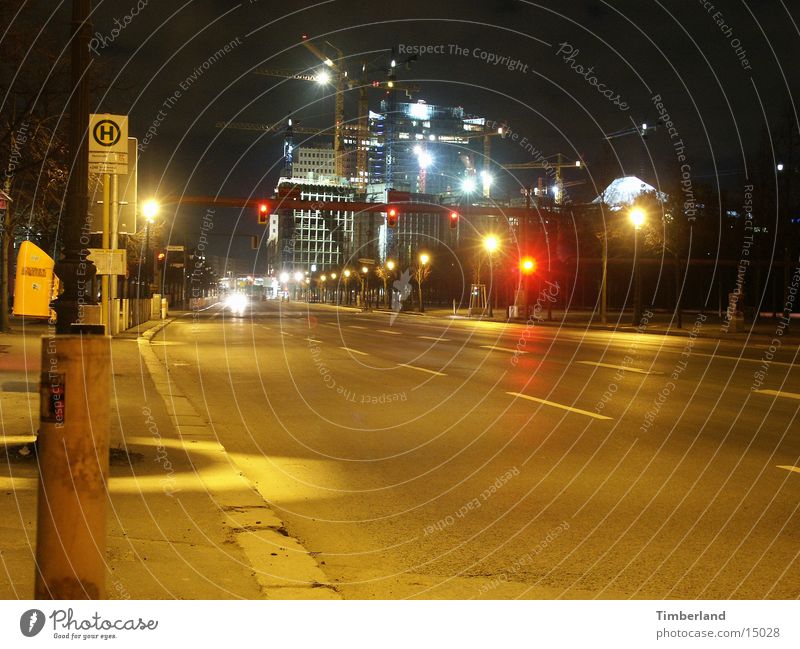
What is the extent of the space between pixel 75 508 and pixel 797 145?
149ft

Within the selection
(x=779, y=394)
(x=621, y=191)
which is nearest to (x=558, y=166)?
(x=621, y=191)

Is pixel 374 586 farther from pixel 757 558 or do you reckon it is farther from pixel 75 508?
pixel 757 558

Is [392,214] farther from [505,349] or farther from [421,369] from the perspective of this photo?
[421,369]

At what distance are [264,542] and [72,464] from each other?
2.67m

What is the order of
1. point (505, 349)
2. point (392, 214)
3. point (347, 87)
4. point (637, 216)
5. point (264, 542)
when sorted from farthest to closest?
point (347, 87)
point (392, 214)
point (637, 216)
point (505, 349)
point (264, 542)

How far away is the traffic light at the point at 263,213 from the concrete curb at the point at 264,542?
36.6 m

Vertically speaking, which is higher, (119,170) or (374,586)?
(119,170)

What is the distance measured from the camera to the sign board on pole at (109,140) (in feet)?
32.3

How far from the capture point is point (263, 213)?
47.1 meters

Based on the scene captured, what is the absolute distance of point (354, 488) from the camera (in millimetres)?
8773

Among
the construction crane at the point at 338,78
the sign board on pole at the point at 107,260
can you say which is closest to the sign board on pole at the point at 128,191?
the sign board on pole at the point at 107,260

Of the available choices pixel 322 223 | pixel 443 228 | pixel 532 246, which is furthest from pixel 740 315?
pixel 322 223

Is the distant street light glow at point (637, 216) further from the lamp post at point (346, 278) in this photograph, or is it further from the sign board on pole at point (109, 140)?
the lamp post at point (346, 278)
